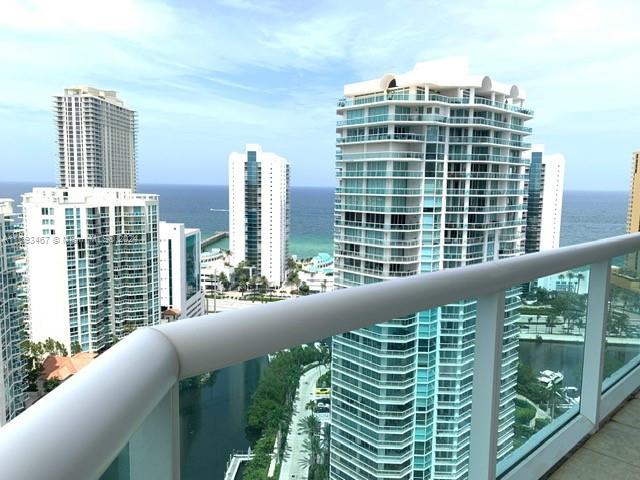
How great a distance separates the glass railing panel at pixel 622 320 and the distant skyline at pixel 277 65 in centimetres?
1170

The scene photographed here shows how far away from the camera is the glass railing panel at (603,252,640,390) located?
8.19ft

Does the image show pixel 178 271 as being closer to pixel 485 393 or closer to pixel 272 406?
pixel 485 393

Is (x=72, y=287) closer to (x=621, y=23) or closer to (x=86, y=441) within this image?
(x=621, y=23)

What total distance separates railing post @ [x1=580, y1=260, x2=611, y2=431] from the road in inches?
70.1

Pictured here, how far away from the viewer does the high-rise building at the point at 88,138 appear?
161 feet

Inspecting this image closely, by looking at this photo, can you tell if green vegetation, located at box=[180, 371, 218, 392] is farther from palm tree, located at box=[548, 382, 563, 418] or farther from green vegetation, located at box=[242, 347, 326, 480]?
palm tree, located at box=[548, 382, 563, 418]

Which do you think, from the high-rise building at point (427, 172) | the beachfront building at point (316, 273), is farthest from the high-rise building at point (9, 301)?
the beachfront building at point (316, 273)

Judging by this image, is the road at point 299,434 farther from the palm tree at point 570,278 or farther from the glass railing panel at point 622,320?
the glass railing panel at point 622,320

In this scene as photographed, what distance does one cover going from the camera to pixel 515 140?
2625cm

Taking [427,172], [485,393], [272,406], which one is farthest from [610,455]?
[427,172]

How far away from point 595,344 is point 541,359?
0.69 metres

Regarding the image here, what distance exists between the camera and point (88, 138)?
49906mm

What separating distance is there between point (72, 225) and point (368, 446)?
93.1ft

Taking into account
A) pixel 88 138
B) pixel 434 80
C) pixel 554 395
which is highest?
pixel 434 80
